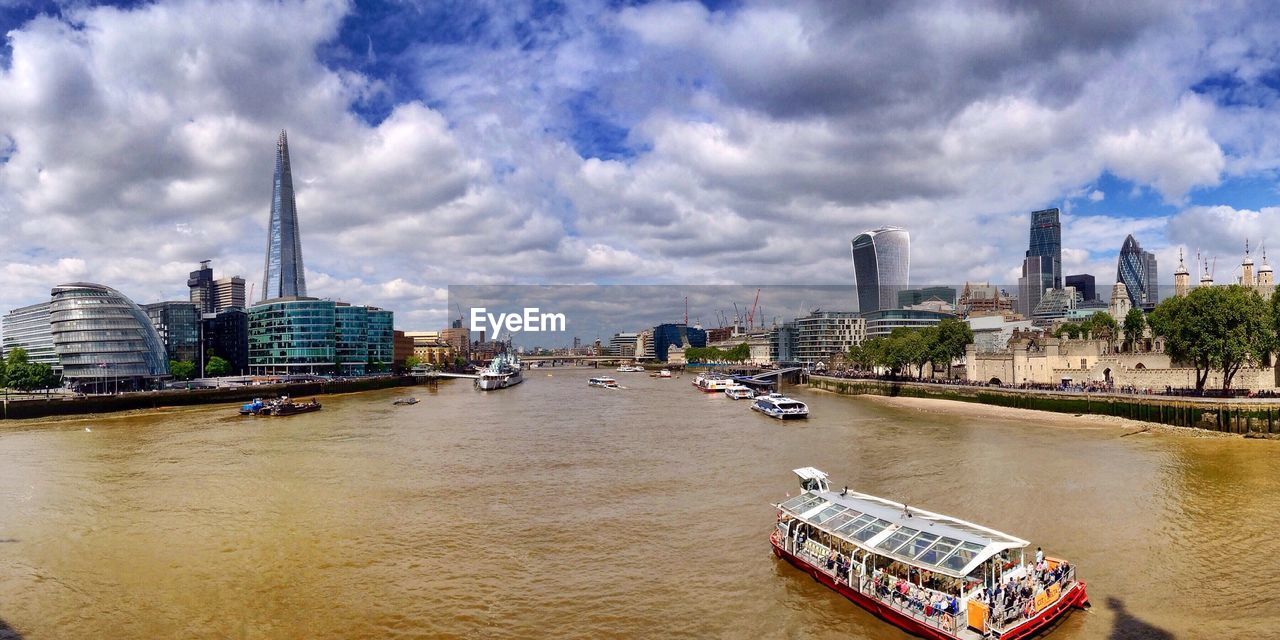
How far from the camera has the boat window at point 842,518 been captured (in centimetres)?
2155

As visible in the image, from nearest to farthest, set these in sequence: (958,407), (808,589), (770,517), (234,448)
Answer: (808,589) < (770,517) < (234,448) < (958,407)

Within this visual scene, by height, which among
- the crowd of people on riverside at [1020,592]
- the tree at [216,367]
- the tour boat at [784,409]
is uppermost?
the tree at [216,367]

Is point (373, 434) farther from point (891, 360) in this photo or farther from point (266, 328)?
point (266, 328)

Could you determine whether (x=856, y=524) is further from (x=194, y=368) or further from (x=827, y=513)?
(x=194, y=368)

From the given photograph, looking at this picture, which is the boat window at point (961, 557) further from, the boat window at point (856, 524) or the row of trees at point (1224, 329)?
the row of trees at point (1224, 329)

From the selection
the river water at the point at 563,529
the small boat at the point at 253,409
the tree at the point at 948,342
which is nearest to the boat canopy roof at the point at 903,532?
the river water at the point at 563,529

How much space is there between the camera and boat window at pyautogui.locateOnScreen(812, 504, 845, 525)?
2219 cm

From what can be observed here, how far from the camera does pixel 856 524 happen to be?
21141 mm

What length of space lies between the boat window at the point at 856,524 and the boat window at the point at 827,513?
99 cm

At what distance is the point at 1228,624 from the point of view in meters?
17.3

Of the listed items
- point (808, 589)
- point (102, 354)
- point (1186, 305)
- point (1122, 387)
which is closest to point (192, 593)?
point (808, 589)

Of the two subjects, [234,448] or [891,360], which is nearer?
[234,448]

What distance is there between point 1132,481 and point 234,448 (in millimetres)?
56622

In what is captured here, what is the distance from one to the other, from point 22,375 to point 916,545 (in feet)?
386
